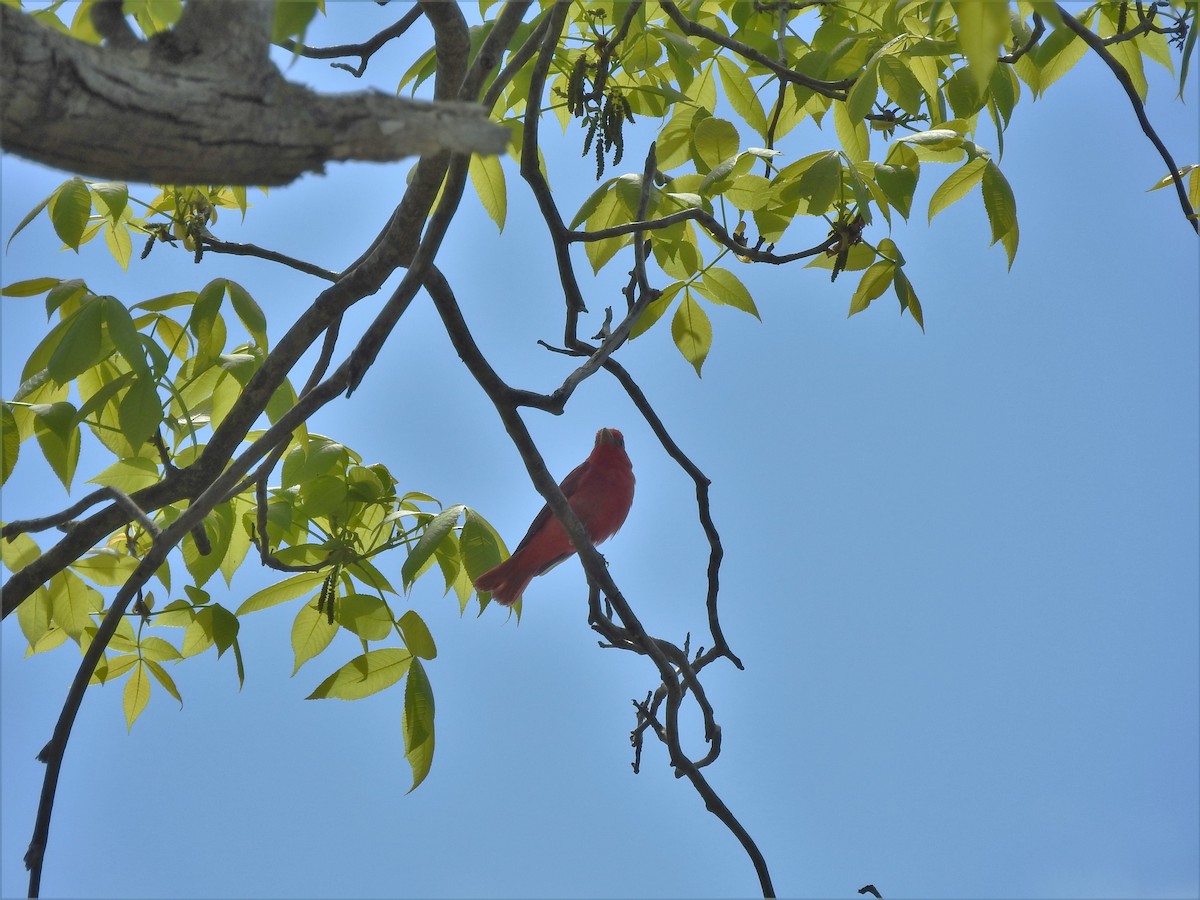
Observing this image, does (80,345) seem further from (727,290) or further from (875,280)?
(875,280)

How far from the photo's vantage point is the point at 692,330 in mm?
3270

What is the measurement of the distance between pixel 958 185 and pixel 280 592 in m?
2.27

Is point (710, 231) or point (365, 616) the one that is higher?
point (710, 231)

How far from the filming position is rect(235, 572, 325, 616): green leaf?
121 inches

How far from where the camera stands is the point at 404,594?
310 cm

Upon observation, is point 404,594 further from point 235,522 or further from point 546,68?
point 546,68

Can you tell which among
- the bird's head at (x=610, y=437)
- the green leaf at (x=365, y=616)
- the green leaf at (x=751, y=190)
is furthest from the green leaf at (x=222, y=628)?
the bird's head at (x=610, y=437)

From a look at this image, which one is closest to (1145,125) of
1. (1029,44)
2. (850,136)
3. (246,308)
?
(1029,44)

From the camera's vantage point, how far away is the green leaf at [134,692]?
3311 mm

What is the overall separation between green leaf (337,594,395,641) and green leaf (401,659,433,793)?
7.1 inches

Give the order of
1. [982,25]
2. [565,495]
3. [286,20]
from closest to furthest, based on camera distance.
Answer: [982,25] → [286,20] → [565,495]

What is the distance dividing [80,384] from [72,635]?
2.43 ft

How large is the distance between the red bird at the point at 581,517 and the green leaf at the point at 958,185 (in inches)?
76.8

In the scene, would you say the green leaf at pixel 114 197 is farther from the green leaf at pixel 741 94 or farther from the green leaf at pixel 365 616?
the green leaf at pixel 741 94
